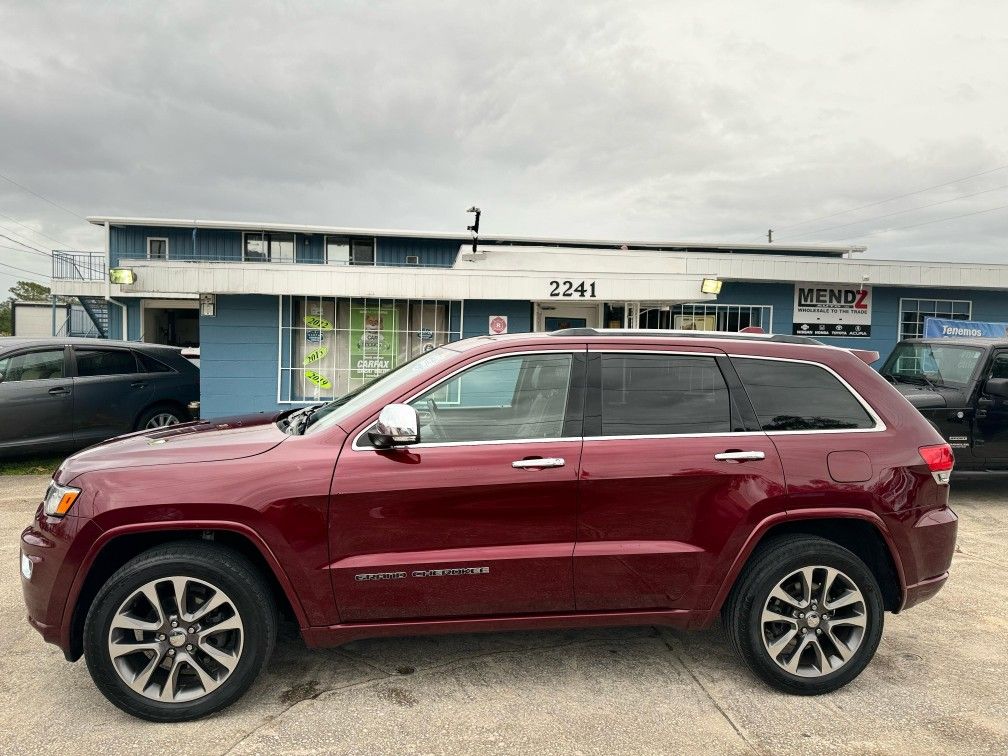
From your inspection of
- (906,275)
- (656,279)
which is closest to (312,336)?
(656,279)

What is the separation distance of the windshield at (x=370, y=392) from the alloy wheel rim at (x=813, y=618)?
6.68 feet

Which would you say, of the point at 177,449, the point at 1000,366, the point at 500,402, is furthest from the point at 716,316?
the point at 177,449

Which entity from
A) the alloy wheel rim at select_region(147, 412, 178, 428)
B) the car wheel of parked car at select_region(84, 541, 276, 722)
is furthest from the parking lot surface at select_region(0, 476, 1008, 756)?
the alloy wheel rim at select_region(147, 412, 178, 428)

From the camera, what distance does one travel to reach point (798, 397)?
3.48 metres

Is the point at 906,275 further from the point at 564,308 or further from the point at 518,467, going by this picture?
the point at 518,467

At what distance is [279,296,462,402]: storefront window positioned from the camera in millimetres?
10406

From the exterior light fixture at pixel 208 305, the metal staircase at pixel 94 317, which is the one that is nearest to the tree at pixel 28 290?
the metal staircase at pixel 94 317

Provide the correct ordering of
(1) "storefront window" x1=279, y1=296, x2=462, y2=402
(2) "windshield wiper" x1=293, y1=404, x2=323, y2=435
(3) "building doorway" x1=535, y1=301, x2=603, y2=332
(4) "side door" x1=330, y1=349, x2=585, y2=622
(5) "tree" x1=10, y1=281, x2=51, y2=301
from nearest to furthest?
(4) "side door" x1=330, y1=349, x2=585, y2=622, (2) "windshield wiper" x1=293, y1=404, x2=323, y2=435, (1) "storefront window" x1=279, y1=296, x2=462, y2=402, (3) "building doorway" x1=535, y1=301, x2=603, y2=332, (5) "tree" x1=10, y1=281, x2=51, y2=301

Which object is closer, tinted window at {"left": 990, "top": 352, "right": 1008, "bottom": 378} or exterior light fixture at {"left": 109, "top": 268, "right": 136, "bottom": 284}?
tinted window at {"left": 990, "top": 352, "right": 1008, "bottom": 378}

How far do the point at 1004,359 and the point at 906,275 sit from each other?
6.15m

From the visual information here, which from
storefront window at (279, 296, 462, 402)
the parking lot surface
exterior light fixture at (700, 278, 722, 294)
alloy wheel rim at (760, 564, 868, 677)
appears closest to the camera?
the parking lot surface

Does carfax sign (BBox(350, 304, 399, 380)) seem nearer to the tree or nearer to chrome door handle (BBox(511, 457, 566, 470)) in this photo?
chrome door handle (BBox(511, 457, 566, 470))

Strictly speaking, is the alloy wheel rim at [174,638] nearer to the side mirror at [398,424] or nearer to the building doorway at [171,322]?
the side mirror at [398,424]

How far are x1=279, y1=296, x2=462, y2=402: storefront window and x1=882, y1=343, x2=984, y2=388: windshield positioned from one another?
622 cm
